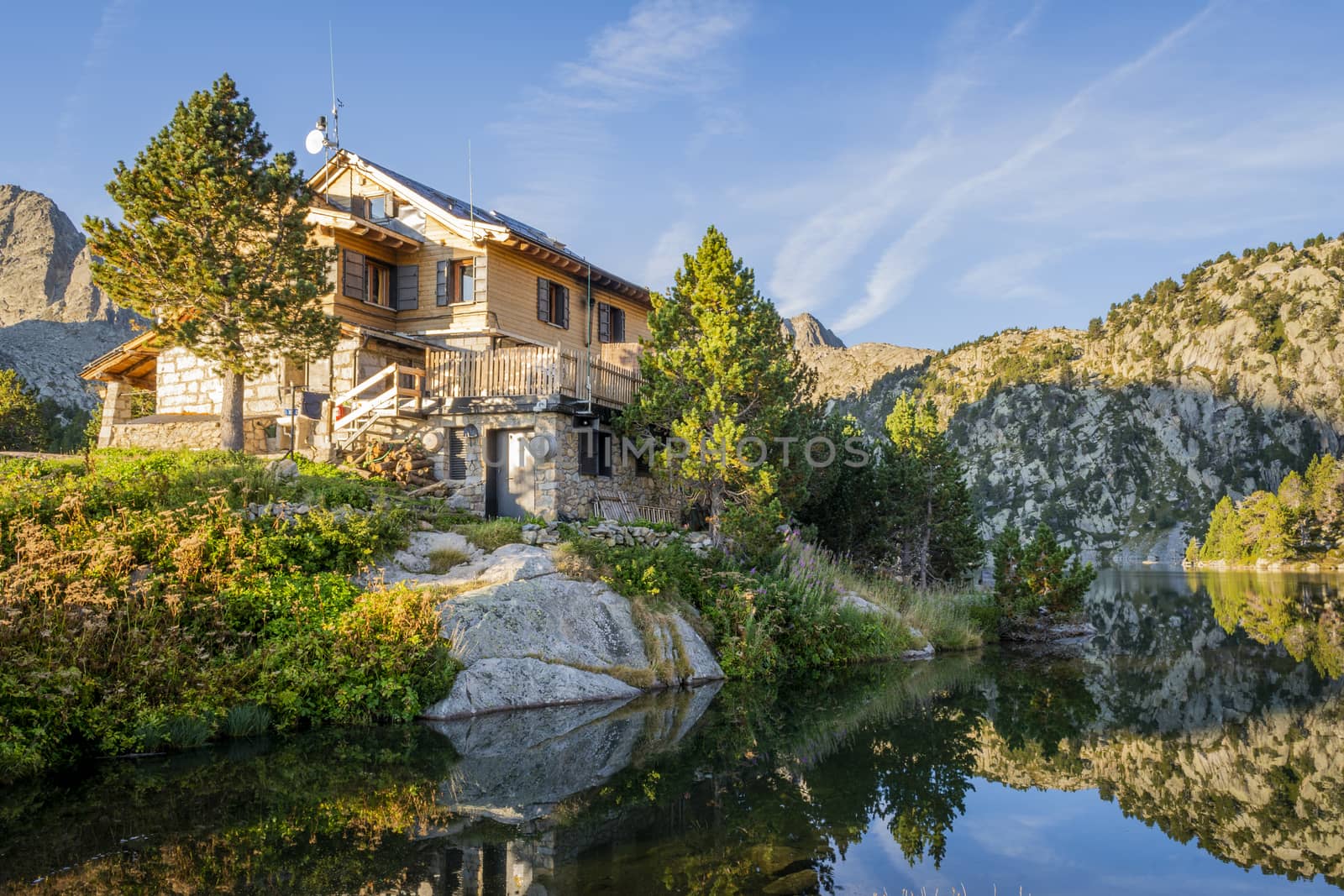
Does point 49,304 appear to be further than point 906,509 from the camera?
Yes

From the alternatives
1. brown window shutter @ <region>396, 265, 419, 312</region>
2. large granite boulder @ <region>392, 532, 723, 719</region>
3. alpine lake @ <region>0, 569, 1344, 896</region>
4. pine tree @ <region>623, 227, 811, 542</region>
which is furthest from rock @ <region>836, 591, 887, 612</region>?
brown window shutter @ <region>396, 265, 419, 312</region>

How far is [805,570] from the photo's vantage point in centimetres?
2116

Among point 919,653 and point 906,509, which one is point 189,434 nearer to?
point 919,653

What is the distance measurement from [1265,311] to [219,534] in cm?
14502

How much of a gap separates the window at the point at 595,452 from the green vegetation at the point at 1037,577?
1148cm

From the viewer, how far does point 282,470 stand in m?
19.1

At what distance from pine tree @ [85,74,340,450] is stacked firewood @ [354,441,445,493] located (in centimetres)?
382

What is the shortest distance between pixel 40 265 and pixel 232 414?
170189mm

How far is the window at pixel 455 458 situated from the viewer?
23.5 meters

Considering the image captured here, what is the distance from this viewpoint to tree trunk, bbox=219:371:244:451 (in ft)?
78.3

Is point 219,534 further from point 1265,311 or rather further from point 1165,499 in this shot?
point 1265,311

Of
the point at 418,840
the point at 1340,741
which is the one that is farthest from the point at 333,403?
the point at 1340,741

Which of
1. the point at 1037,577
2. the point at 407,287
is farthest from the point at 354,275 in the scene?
the point at 1037,577

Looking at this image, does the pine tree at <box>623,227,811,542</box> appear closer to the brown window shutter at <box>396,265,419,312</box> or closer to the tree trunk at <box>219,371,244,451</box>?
the brown window shutter at <box>396,265,419,312</box>
